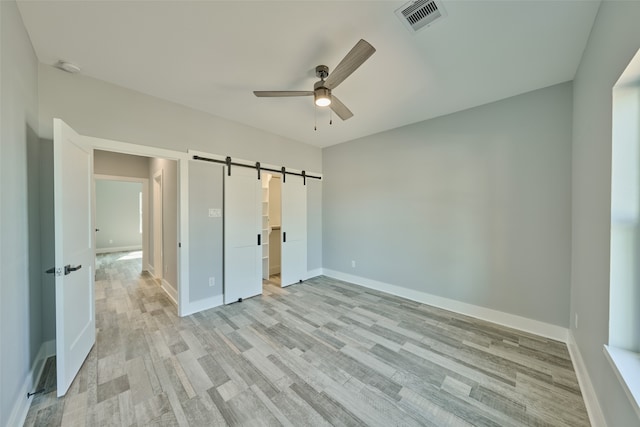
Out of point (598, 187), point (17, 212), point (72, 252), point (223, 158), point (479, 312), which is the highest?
point (223, 158)

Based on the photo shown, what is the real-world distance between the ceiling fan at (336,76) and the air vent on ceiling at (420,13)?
373 millimetres

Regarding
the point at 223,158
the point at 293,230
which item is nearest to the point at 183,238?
the point at 223,158

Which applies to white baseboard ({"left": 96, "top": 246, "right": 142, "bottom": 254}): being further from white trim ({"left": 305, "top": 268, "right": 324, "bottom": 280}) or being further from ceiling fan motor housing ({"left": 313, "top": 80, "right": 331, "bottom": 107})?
ceiling fan motor housing ({"left": 313, "top": 80, "right": 331, "bottom": 107})

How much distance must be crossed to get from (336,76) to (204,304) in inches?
135

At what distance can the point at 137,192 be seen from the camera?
839 cm

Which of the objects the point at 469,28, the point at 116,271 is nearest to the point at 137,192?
the point at 116,271

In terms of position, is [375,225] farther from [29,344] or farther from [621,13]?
[29,344]

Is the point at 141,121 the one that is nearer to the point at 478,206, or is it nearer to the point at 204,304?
the point at 204,304

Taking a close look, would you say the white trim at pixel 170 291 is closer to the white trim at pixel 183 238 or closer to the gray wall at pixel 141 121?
the white trim at pixel 183 238

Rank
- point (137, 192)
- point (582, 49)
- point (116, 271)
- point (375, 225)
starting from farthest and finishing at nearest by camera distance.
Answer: point (137, 192)
point (116, 271)
point (375, 225)
point (582, 49)

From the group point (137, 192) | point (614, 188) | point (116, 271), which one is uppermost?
point (137, 192)

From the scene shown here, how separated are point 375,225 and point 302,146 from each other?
222 centimetres

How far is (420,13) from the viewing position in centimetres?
163

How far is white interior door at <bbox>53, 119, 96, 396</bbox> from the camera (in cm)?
176
